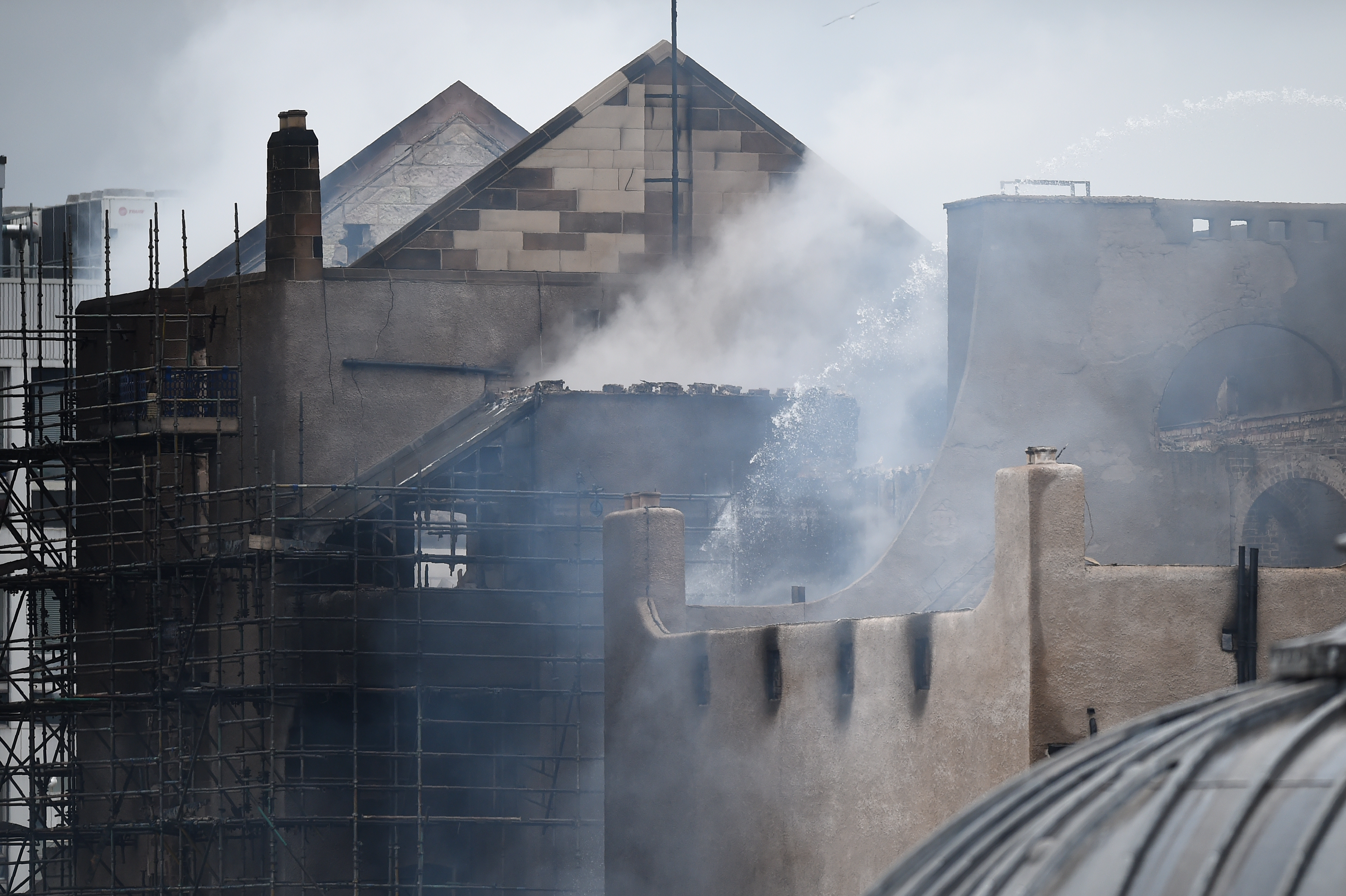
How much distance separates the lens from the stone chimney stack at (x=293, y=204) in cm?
2733

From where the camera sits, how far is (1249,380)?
1032 inches

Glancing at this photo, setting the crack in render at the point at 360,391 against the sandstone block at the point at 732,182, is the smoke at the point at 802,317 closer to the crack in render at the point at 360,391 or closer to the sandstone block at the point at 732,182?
the sandstone block at the point at 732,182

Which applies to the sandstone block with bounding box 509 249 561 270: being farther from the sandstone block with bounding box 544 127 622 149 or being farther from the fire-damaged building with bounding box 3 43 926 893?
the sandstone block with bounding box 544 127 622 149

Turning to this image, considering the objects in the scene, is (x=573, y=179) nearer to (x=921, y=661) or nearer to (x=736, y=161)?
(x=736, y=161)

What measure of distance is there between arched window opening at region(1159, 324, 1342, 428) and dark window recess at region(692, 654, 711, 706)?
7396 millimetres

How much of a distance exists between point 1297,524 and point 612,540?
7.40 meters

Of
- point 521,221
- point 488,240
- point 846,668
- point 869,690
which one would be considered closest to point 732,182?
point 521,221

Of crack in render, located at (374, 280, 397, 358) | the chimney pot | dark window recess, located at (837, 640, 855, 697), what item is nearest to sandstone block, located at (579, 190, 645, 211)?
crack in render, located at (374, 280, 397, 358)

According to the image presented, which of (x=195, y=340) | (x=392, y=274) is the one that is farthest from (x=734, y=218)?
(x=195, y=340)

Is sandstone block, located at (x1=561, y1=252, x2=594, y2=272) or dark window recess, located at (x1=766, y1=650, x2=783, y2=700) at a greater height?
sandstone block, located at (x1=561, y1=252, x2=594, y2=272)

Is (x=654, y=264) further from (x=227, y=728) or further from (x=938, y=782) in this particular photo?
(x=938, y=782)

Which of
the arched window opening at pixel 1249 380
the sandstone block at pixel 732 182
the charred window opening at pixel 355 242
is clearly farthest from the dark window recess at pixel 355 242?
the arched window opening at pixel 1249 380

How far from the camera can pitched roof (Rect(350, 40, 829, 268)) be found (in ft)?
97.1

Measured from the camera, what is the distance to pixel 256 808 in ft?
81.8
